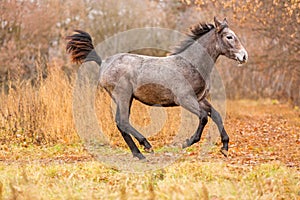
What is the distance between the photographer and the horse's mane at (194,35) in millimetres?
8991

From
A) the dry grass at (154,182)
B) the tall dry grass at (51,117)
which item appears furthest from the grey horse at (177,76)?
the tall dry grass at (51,117)

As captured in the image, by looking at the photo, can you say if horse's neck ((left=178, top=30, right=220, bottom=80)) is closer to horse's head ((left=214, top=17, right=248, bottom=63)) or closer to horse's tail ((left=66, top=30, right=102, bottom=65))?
horse's head ((left=214, top=17, right=248, bottom=63))

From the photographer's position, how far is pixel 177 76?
8578 millimetres

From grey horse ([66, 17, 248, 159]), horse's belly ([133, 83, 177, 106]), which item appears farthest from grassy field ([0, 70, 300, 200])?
horse's belly ([133, 83, 177, 106])

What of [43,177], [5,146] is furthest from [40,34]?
[43,177]

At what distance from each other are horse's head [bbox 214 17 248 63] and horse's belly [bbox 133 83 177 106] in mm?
1102

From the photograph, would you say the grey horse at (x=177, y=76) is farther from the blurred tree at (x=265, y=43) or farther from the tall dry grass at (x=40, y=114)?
the blurred tree at (x=265, y=43)

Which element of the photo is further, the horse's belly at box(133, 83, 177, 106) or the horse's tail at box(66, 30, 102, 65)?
the horse's tail at box(66, 30, 102, 65)

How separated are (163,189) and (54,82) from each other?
24.5 feet

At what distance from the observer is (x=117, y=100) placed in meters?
8.85

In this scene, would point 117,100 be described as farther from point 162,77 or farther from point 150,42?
point 150,42

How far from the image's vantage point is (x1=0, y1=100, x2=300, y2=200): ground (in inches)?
222

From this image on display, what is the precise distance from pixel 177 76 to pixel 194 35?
2.98 feet

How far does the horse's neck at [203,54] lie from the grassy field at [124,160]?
1.44m
